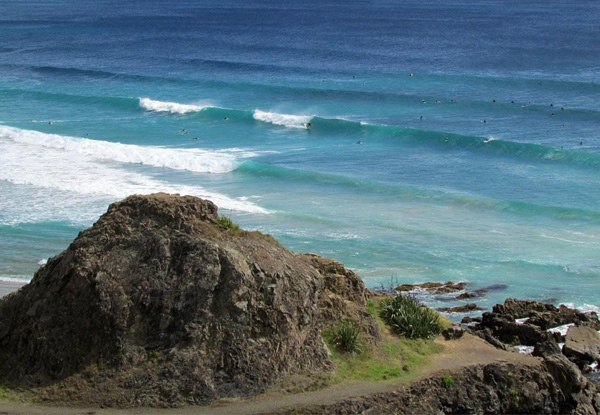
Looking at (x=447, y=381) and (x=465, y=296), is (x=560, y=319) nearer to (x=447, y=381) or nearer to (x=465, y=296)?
(x=465, y=296)

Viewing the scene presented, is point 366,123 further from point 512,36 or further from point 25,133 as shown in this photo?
point 512,36

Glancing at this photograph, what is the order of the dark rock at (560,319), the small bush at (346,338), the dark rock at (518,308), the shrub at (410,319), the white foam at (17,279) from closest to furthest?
the small bush at (346,338), the shrub at (410,319), the dark rock at (560,319), the dark rock at (518,308), the white foam at (17,279)

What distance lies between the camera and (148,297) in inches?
648

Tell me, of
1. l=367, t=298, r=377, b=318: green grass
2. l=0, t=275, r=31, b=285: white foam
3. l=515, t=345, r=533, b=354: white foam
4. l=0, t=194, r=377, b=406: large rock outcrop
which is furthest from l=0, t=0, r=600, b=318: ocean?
l=0, t=194, r=377, b=406: large rock outcrop

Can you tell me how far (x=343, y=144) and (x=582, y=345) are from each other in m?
30.5

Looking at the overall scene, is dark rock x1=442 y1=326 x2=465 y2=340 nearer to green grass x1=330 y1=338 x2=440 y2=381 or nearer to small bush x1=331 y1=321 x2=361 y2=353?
green grass x1=330 y1=338 x2=440 y2=381

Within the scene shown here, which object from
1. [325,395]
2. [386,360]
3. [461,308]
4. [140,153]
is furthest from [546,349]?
[140,153]

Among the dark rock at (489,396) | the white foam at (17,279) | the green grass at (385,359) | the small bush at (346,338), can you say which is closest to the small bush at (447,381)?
the dark rock at (489,396)

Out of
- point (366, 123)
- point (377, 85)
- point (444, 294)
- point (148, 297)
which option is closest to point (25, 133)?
point (366, 123)

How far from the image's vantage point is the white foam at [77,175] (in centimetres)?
3647

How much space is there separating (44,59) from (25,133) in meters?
36.6

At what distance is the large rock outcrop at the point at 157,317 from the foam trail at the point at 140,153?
27.8 metres

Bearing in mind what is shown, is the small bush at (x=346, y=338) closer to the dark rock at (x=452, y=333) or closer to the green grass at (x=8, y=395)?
the dark rock at (x=452, y=333)

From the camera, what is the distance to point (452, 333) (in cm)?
1941
